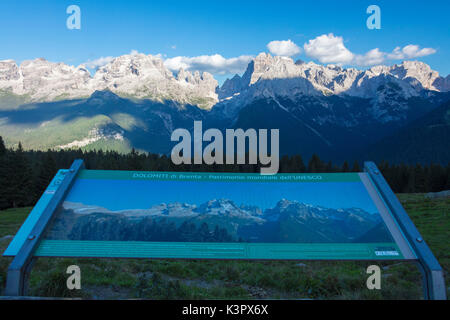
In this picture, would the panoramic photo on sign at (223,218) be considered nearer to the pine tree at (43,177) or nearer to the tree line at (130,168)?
the tree line at (130,168)

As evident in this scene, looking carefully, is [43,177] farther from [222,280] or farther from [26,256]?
[26,256]

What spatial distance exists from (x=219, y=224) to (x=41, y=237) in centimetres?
534

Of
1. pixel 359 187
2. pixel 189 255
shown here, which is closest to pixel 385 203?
pixel 359 187

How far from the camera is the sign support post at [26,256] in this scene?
872 centimetres

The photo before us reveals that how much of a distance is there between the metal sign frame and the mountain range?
0.40 metres

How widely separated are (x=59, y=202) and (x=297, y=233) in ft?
25.2

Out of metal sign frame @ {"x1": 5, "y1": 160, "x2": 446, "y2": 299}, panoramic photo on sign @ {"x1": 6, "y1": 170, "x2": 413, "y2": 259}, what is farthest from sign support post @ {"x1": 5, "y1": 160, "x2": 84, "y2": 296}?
panoramic photo on sign @ {"x1": 6, "y1": 170, "x2": 413, "y2": 259}

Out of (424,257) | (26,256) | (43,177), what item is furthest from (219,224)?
(43,177)

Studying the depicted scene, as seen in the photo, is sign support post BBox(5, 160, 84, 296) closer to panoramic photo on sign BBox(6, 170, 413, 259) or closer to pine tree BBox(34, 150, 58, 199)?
panoramic photo on sign BBox(6, 170, 413, 259)

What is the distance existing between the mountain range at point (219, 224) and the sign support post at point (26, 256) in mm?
318

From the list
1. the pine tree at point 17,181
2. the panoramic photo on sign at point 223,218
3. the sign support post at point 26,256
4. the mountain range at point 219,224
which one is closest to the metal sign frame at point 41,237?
the sign support post at point 26,256

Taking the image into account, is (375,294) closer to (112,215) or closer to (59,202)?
(112,215)

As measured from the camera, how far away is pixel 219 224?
10.2 metres

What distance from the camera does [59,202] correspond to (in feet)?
33.7
